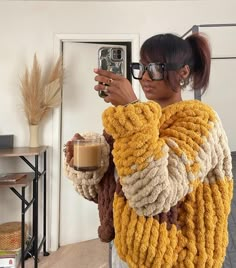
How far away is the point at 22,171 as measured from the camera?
229 centimetres

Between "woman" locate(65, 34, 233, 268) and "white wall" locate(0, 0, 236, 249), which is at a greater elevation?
"white wall" locate(0, 0, 236, 249)

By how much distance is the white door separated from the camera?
2.38 meters

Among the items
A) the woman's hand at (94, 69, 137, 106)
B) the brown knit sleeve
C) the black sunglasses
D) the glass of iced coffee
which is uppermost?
the black sunglasses

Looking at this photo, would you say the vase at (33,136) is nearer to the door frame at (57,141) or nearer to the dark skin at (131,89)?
the door frame at (57,141)

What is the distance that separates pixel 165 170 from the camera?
1.61 feet

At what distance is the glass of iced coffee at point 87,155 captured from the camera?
66 cm

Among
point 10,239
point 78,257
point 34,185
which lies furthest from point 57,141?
point 78,257

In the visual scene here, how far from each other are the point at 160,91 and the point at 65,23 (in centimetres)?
184

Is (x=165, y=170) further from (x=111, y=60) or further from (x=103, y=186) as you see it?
(x=111, y=60)

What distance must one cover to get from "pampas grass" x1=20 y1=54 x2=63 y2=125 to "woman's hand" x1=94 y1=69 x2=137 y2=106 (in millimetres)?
1657

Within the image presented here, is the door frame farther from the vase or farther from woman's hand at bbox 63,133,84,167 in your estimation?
woman's hand at bbox 63,133,84,167

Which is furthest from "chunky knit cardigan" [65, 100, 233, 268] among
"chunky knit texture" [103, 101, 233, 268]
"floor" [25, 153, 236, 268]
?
Result: "floor" [25, 153, 236, 268]

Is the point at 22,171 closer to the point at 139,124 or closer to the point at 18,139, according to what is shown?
the point at 18,139

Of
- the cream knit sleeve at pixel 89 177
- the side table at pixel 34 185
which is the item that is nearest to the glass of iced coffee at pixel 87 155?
the cream knit sleeve at pixel 89 177
